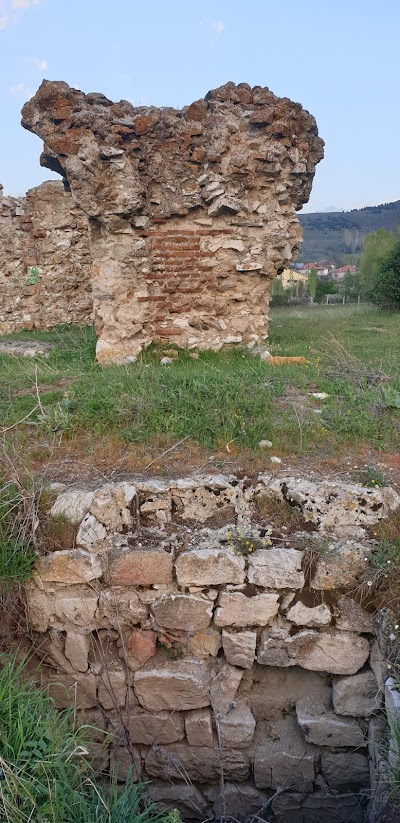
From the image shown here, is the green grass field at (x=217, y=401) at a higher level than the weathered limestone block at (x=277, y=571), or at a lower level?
higher

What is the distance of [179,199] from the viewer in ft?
20.6

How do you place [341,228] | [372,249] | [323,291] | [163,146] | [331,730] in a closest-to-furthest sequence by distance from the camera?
[331,730]
[163,146]
[372,249]
[323,291]
[341,228]

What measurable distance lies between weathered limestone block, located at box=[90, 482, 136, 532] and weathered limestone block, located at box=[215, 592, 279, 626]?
708 mm

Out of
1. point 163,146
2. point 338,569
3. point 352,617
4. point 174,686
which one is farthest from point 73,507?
point 163,146

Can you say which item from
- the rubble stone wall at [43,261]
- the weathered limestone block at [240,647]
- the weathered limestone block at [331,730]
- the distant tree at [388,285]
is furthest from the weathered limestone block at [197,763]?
the distant tree at [388,285]

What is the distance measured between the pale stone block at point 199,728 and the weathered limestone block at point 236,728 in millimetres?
70

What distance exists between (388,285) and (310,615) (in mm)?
12762

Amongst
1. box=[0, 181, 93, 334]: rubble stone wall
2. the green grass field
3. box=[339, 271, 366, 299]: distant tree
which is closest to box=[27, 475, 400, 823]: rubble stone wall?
the green grass field

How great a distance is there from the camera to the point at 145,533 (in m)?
3.42

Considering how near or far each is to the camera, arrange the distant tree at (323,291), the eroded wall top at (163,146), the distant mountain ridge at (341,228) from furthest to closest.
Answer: the distant mountain ridge at (341,228), the distant tree at (323,291), the eroded wall top at (163,146)

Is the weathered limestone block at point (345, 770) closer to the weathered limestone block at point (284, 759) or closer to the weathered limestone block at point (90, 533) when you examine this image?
the weathered limestone block at point (284, 759)

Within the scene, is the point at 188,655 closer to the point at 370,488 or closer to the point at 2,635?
the point at 2,635

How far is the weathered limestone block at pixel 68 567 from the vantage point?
3244mm

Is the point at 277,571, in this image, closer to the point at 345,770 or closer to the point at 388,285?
the point at 345,770
